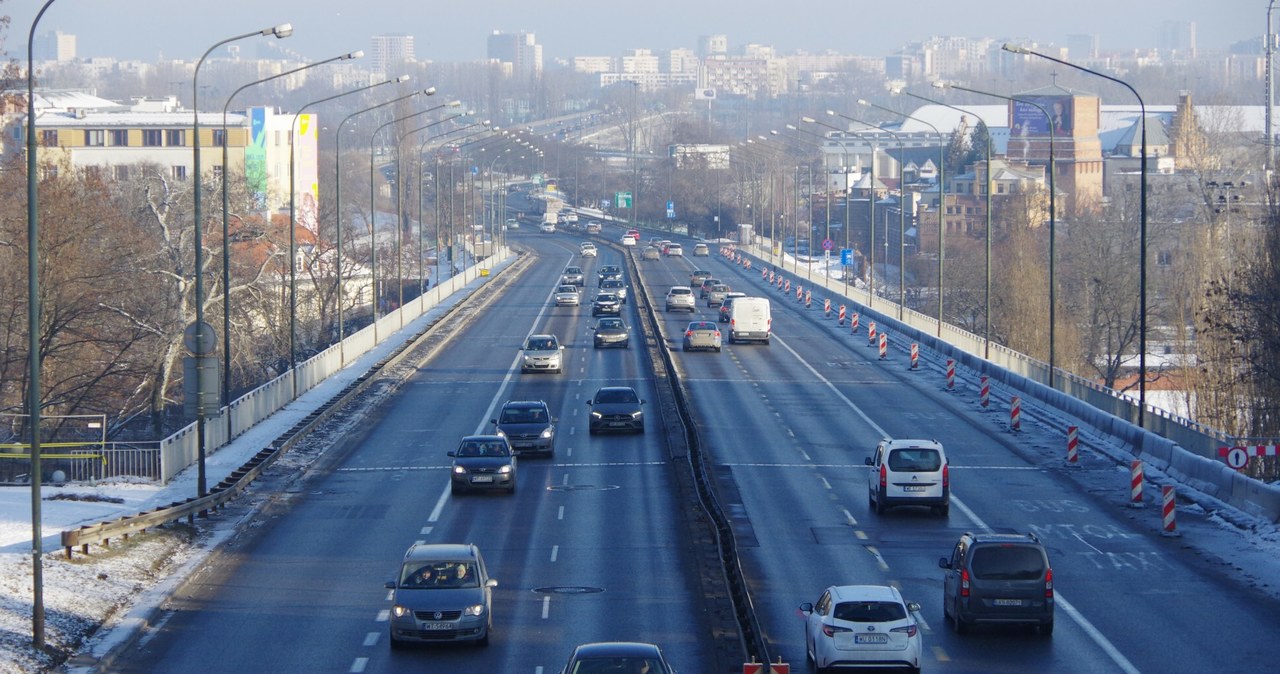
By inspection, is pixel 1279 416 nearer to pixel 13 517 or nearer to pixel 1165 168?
pixel 13 517

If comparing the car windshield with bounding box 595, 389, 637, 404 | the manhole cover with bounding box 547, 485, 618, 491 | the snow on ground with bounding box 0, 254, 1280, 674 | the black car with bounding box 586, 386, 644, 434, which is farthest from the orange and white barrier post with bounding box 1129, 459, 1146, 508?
the car windshield with bounding box 595, 389, 637, 404

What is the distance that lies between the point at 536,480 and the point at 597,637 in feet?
47.1

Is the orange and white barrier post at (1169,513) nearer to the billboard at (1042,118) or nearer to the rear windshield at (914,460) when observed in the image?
the rear windshield at (914,460)

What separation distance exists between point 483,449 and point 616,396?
9.11 m

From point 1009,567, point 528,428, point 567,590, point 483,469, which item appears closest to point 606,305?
point 528,428

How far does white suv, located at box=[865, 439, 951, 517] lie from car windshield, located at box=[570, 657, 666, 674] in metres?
14.8

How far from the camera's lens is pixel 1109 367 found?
98.6m

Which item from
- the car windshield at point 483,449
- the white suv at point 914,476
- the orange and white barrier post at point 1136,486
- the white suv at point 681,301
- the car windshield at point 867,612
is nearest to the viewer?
the car windshield at point 867,612

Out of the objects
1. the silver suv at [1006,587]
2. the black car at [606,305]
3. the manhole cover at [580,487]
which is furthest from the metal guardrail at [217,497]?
the black car at [606,305]

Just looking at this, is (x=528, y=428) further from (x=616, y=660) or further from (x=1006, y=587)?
(x=616, y=660)

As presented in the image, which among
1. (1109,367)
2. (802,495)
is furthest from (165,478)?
(1109,367)

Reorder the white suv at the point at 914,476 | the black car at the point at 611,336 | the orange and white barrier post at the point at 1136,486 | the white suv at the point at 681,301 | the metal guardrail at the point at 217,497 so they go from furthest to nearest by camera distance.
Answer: the white suv at the point at 681,301 < the black car at the point at 611,336 < the orange and white barrier post at the point at 1136,486 < the white suv at the point at 914,476 < the metal guardrail at the point at 217,497

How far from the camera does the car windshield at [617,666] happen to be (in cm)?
1583

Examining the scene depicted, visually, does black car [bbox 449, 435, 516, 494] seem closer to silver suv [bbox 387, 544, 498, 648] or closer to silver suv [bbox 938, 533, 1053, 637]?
silver suv [bbox 387, 544, 498, 648]
